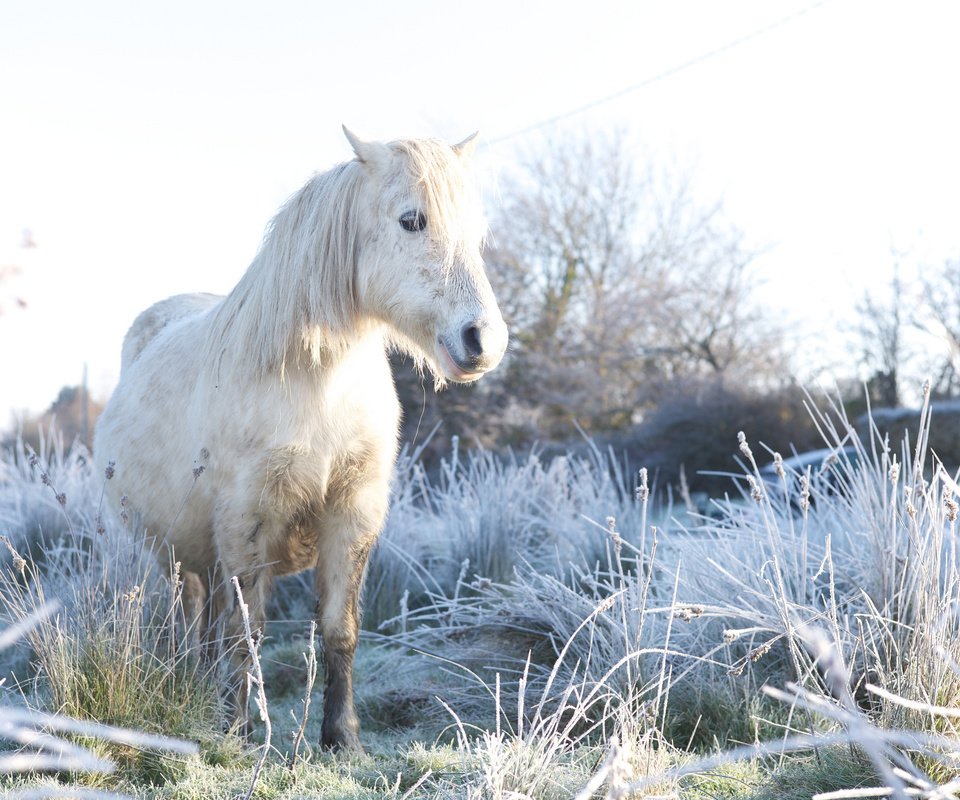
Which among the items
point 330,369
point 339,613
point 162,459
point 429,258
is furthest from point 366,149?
point 339,613

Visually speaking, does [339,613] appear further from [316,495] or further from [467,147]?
[467,147]

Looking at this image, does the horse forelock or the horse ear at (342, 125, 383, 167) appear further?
the horse ear at (342, 125, 383, 167)

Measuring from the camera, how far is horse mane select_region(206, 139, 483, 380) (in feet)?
9.84

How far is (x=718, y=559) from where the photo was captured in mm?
3754

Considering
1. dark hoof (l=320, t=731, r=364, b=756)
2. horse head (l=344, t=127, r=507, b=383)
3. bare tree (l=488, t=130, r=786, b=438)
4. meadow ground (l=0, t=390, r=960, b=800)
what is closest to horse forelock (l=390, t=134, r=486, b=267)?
horse head (l=344, t=127, r=507, b=383)

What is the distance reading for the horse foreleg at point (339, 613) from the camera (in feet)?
10.7

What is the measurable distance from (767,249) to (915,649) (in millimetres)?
15525

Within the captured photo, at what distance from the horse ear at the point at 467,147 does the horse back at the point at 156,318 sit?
172 centimetres

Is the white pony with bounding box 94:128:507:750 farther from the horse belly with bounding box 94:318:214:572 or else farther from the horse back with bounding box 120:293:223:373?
the horse back with bounding box 120:293:223:373

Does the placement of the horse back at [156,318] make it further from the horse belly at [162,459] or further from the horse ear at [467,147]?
the horse ear at [467,147]

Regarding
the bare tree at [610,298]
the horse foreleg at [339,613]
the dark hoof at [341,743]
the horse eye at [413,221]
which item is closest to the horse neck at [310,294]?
the horse eye at [413,221]

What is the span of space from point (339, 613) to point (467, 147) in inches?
67.3

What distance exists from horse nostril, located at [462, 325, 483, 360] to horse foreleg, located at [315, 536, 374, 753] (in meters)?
0.92

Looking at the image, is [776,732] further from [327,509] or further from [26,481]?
[26,481]
